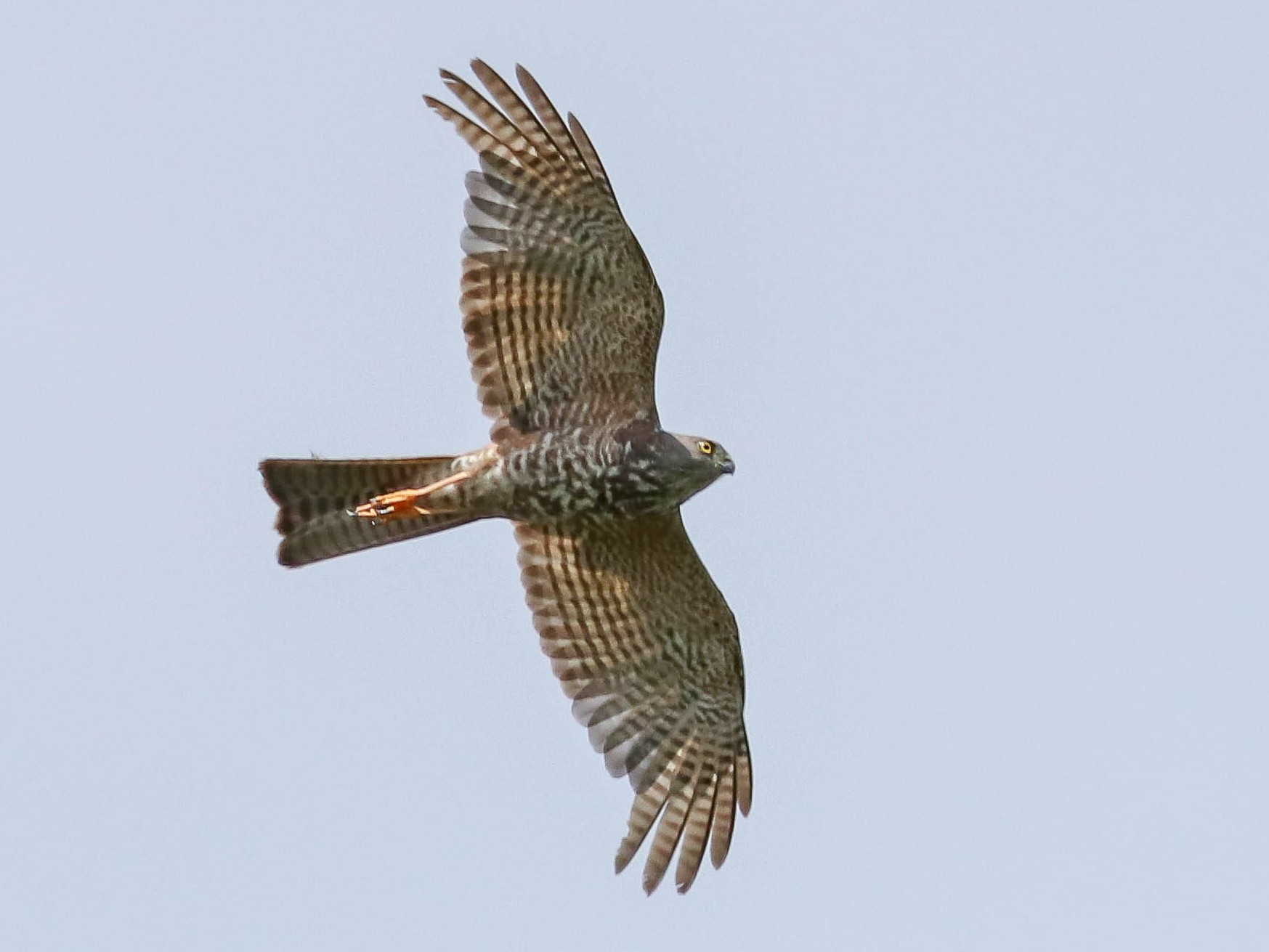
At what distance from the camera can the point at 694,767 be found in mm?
18344

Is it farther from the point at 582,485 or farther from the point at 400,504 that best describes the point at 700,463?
the point at 400,504

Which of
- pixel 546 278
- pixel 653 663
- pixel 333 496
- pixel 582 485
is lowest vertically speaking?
pixel 653 663

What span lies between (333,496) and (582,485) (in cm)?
166

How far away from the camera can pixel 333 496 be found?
17656 millimetres

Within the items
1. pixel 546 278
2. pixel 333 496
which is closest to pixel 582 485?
pixel 546 278

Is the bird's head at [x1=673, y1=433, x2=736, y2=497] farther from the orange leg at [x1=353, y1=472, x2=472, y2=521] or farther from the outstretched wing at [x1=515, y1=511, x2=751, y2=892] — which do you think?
the orange leg at [x1=353, y1=472, x2=472, y2=521]

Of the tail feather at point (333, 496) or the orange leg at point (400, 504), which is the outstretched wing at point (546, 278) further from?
the tail feather at point (333, 496)

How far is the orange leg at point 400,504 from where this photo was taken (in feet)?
57.9

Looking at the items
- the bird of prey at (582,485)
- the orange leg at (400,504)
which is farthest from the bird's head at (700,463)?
the orange leg at (400,504)

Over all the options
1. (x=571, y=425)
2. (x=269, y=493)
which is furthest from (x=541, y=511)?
(x=269, y=493)

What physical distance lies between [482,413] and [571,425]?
2.00ft

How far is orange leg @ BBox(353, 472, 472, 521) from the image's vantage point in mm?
17641

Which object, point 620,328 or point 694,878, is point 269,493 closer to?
point 620,328

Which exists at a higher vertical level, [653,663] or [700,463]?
[700,463]
